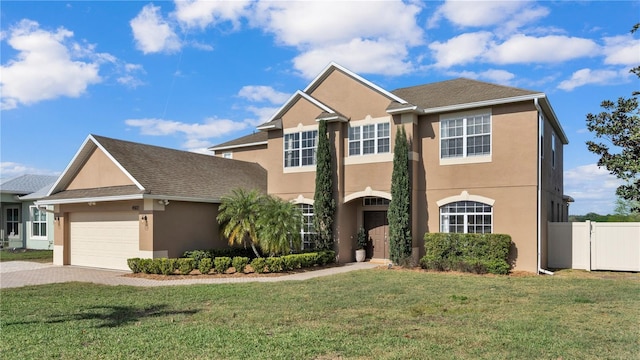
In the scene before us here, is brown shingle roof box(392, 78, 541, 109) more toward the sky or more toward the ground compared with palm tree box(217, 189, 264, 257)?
more toward the sky

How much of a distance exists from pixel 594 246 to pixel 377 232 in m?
8.66

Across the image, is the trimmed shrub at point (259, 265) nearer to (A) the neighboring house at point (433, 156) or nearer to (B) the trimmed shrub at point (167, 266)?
(B) the trimmed shrub at point (167, 266)

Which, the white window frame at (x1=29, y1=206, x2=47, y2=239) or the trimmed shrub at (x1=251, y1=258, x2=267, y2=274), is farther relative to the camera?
the white window frame at (x1=29, y1=206, x2=47, y2=239)

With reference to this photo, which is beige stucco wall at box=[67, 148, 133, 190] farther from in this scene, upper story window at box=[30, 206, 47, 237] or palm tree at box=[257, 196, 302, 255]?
upper story window at box=[30, 206, 47, 237]

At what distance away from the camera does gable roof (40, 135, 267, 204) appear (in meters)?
18.2

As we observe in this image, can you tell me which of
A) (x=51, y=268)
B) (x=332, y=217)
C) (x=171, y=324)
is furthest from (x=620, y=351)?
(x=51, y=268)

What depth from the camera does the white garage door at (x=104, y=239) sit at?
1889cm

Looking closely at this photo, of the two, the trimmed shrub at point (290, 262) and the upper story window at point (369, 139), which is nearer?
the trimmed shrub at point (290, 262)

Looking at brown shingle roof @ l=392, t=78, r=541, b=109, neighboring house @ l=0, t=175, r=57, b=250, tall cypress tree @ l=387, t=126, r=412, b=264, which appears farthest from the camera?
neighboring house @ l=0, t=175, r=57, b=250

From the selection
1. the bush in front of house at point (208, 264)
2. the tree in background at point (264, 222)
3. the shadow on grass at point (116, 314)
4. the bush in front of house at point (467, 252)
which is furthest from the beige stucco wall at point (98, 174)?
the bush in front of house at point (467, 252)

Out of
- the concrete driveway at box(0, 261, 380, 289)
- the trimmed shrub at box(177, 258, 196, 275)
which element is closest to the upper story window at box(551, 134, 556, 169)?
the concrete driveway at box(0, 261, 380, 289)

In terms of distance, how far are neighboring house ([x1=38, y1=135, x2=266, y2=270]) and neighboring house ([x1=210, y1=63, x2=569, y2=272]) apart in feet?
12.7

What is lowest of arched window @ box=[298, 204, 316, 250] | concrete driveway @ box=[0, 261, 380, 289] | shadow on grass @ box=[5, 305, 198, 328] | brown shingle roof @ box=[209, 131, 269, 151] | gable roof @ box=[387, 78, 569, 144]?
concrete driveway @ box=[0, 261, 380, 289]

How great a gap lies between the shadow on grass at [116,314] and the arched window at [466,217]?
38.3 ft
